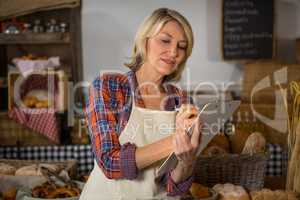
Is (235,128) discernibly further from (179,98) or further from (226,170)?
(179,98)

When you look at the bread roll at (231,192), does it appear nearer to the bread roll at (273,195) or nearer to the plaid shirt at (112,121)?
the bread roll at (273,195)

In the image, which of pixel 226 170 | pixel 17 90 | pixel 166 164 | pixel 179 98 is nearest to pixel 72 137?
pixel 17 90

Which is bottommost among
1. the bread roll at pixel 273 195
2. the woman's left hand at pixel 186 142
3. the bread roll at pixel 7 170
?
the bread roll at pixel 7 170

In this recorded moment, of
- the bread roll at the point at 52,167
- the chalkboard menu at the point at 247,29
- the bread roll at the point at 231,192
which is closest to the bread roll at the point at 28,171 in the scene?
the bread roll at the point at 52,167

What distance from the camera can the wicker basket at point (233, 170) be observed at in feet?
5.32

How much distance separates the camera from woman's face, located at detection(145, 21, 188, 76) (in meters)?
1.11

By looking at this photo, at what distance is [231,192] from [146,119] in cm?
44

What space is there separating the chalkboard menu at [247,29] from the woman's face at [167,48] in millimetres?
1929

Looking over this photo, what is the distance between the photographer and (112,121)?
1120 mm

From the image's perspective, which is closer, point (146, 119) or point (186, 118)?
point (186, 118)

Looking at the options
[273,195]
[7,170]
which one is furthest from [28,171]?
[273,195]

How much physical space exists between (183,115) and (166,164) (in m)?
0.13

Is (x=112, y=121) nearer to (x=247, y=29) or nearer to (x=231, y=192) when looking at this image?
(x=231, y=192)

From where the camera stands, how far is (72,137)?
9.13 ft
